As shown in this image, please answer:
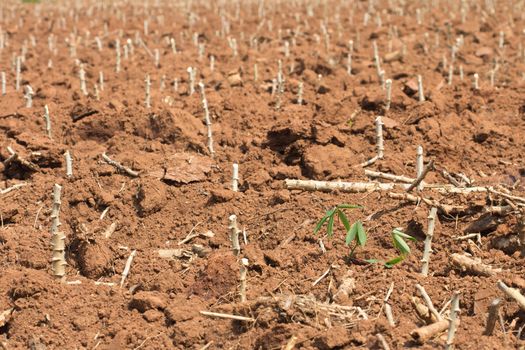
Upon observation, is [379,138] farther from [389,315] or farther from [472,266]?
[389,315]

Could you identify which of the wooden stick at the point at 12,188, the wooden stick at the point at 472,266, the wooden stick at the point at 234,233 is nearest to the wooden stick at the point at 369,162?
the wooden stick at the point at 472,266

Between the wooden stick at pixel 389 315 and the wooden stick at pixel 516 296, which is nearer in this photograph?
the wooden stick at pixel 516 296

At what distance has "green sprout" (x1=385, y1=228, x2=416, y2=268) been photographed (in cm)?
294

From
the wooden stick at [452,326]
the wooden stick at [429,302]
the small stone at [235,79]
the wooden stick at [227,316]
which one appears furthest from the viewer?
the small stone at [235,79]

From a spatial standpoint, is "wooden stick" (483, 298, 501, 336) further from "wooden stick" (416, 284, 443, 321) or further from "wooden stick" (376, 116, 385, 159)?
"wooden stick" (376, 116, 385, 159)

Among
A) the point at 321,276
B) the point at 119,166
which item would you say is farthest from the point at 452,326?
the point at 119,166

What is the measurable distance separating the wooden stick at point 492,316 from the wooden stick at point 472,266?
14.9 inches

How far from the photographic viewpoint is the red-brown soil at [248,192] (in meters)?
2.92

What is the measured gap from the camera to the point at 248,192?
3.96m

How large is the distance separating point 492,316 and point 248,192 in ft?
5.59

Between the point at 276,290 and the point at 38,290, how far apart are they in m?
1.07

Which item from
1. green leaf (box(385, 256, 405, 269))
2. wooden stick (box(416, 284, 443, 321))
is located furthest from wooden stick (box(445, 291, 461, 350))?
green leaf (box(385, 256, 405, 269))

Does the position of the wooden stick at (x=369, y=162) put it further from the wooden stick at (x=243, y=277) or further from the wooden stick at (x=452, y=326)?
the wooden stick at (x=452, y=326)

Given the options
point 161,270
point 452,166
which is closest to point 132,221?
point 161,270
